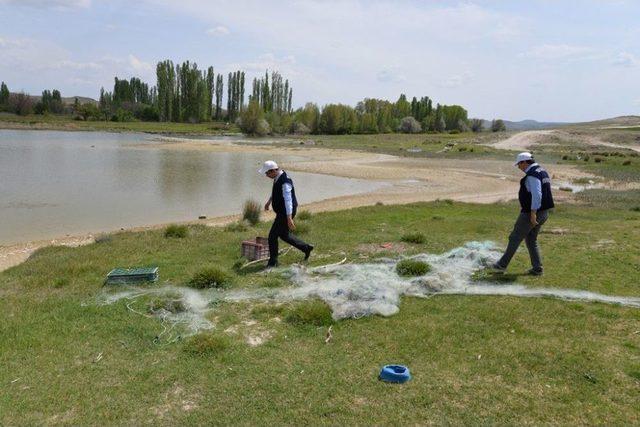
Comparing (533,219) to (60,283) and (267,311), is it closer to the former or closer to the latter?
(267,311)

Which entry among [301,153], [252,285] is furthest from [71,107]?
[252,285]

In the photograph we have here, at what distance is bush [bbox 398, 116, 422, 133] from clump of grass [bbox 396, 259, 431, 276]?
111646mm

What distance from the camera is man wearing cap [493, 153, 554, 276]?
27.8 ft

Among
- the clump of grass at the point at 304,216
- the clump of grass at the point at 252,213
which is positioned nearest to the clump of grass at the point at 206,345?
the clump of grass at the point at 252,213

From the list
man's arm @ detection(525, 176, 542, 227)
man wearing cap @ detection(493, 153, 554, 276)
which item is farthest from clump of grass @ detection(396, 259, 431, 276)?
man's arm @ detection(525, 176, 542, 227)

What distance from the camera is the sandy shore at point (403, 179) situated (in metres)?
18.6

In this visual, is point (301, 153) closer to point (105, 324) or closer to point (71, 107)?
point (105, 324)

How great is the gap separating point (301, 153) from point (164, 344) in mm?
53656

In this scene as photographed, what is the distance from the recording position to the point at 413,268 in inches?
362

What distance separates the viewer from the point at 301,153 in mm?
59531

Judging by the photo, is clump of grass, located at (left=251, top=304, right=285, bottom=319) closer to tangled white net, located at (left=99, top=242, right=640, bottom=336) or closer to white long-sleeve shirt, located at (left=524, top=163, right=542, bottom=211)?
tangled white net, located at (left=99, top=242, right=640, bottom=336)

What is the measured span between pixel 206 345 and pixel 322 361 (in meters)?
1.42

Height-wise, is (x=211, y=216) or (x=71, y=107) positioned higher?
(x=71, y=107)


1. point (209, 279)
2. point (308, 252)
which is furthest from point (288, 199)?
point (209, 279)
